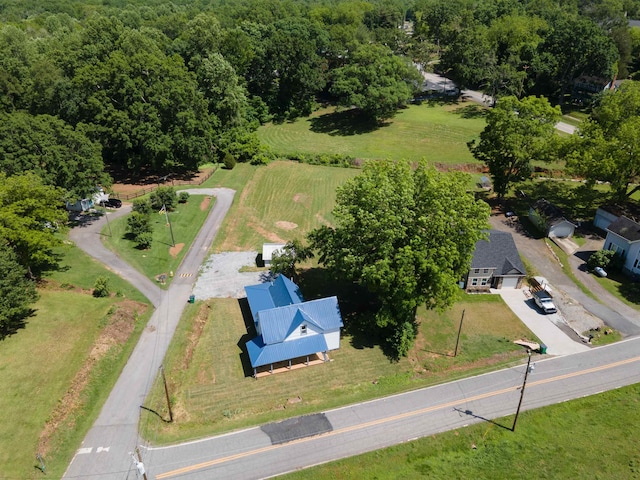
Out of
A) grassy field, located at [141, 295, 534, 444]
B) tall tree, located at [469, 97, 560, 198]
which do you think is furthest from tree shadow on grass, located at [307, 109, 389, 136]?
grassy field, located at [141, 295, 534, 444]

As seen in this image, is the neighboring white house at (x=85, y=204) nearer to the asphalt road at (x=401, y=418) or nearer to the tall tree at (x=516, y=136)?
the asphalt road at (x=401, y=418)

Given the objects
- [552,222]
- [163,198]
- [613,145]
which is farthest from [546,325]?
[163,198]

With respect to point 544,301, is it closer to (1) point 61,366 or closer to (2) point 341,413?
(2) point 341,413

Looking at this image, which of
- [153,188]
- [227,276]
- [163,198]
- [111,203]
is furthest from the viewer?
[153,188]

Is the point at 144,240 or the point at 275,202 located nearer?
the point at 144,240

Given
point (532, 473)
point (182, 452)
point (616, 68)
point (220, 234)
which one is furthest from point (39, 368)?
point (616, 68)

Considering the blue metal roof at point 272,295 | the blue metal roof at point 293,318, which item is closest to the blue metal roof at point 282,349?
the blue metal roof at point 293,318
